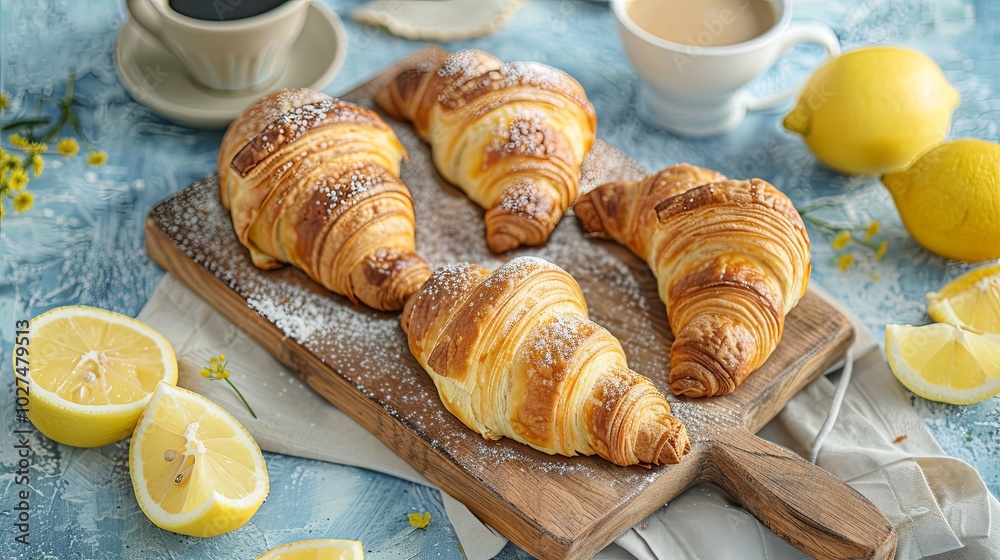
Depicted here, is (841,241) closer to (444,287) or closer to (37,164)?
→ (444,287)

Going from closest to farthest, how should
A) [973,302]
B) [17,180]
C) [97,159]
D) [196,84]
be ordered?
[973,302] → [17,180] → [97,159] → [196,84]

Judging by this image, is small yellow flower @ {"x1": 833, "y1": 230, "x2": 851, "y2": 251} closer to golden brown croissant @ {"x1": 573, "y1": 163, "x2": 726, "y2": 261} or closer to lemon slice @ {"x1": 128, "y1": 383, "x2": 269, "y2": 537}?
golden brown croissant @ {"x1": 573, "y1": 163, "x2": 726, "y2": 261}

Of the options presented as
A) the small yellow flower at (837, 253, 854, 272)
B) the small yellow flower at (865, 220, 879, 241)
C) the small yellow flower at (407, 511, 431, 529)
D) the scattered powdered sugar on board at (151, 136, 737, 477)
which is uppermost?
the small yellow flower at (865, 220, 879, 241)

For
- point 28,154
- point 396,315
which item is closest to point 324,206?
point 396,315

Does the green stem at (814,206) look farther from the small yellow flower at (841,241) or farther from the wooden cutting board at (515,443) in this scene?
the wooden cutting board at (515,443)

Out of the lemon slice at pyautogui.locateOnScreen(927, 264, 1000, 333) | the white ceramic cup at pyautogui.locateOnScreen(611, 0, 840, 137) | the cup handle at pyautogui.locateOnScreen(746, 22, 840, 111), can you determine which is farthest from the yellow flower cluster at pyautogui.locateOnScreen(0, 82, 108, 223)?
the lemon slice at pyautogui.locateOnScreen(927, 264, 1000, 333)

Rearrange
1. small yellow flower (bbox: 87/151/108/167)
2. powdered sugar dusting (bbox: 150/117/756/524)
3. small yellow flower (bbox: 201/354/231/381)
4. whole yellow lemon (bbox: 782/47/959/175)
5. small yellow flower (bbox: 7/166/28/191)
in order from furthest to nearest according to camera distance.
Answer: small yellow flower (bbox: 87/151/108/167), whole yellow lemon (bbox: 782/47/959/175), small yellow flower (bbox: 7/166/28/191), small yellow flower (bbox: 201/354/231/381), powdered sugar dusting (bbox: 150/117/756/524)

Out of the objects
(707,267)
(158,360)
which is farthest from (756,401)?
(158,360)

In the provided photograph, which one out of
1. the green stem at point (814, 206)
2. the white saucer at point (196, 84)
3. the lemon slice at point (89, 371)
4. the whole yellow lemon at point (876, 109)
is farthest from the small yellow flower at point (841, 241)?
the lemon slice at point (89, 371)
